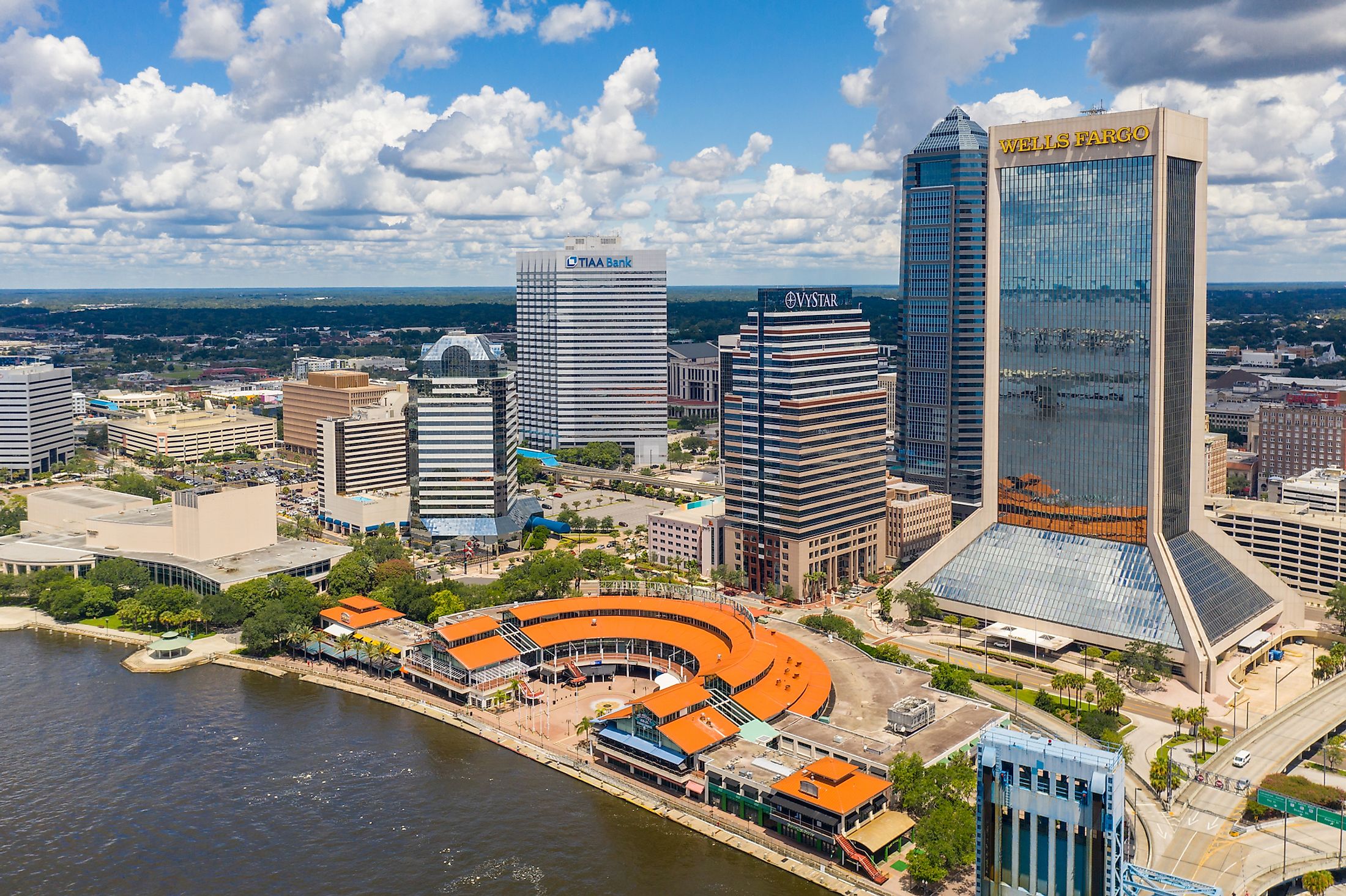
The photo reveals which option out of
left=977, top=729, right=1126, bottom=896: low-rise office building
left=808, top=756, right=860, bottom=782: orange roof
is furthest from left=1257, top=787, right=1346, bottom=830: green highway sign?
left=808, top=756, right=860, bottom=782: orange roof

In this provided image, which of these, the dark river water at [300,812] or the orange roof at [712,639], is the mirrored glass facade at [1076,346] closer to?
the orange roof at [712,639]

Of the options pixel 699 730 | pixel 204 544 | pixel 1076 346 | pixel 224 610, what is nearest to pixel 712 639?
pixel 699 730

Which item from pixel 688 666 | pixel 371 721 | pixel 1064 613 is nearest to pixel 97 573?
pixel 371 721

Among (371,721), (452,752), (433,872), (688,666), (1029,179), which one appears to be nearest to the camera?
(433,872)

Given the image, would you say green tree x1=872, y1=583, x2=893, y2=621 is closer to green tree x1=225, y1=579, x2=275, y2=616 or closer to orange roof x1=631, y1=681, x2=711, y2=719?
orange roof x1=631, y1=681, x2=711, y2=719

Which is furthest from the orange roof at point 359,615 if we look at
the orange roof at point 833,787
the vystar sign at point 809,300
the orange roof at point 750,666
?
the vystar sign at point 809,300

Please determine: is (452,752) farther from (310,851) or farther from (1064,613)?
(1064,613)

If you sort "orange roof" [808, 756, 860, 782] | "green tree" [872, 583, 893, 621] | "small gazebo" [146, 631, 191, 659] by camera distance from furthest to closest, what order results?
"green tree" [872, 583, 893, 621] → "small gazebo" [146, 631, 191, 659] → "orange roof" [808, 756, 860, 782]
